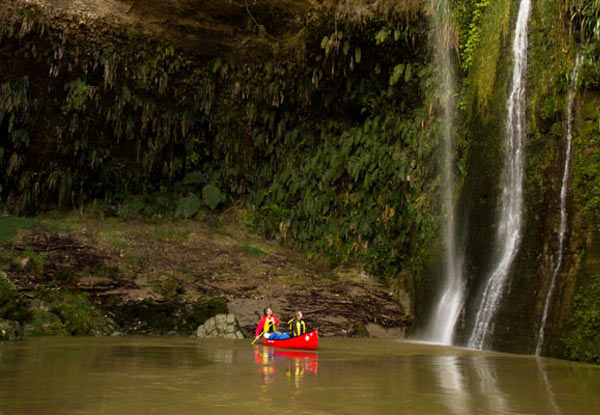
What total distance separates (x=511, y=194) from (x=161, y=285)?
8.29 m

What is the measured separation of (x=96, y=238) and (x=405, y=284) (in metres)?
8.40

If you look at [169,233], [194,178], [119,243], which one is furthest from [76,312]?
[194,178]

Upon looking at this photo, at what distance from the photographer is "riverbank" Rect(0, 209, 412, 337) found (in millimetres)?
12836

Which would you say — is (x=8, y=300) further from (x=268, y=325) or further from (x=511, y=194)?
(x=511, y=194)

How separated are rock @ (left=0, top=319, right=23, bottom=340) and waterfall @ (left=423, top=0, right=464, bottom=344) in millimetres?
8280

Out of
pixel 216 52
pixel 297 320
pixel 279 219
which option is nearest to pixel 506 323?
pixel 297 320

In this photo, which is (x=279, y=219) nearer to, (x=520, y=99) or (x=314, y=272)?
(x=314, y=272)

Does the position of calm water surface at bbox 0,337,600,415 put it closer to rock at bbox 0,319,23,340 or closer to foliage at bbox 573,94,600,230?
rock at bbox 0,319,23,340

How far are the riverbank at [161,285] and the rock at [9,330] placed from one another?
584 millimetres

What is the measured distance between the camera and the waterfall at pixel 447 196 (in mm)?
12578

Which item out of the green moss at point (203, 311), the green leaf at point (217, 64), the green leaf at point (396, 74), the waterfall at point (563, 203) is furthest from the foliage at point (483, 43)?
the green leaf at point (217, 64)

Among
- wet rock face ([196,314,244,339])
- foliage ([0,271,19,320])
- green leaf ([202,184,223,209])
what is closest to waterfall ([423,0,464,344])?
wet rock face ([196,314,244,339])

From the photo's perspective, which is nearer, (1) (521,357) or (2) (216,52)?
(1) (521,357)

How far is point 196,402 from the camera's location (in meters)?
4.86
